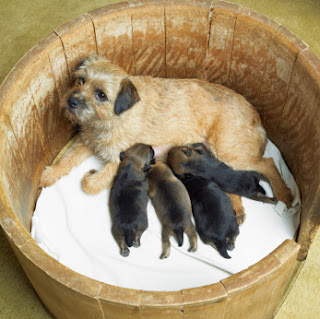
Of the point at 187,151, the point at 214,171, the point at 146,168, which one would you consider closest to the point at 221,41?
the point at 187,151

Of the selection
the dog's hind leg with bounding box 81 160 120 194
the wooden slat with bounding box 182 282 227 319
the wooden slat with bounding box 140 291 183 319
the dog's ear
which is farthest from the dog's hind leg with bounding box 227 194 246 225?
the wooden slat with bounding box 140 291 183 319

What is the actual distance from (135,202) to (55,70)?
1.08 meters

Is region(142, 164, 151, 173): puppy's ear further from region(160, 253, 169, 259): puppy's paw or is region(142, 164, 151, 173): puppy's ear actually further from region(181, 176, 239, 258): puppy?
region(160, 253, 169, 259): puppy's paw

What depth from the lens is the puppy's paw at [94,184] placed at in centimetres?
329

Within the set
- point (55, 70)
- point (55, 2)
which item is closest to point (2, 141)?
point (55, 70)

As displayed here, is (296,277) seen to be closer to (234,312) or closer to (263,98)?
(234,312)

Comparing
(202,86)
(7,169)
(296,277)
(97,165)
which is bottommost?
(296,277)

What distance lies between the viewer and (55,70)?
3203 millimetres

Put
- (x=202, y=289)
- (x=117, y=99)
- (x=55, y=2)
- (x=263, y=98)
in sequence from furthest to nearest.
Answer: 1. (x=55, y=2)
2. (x=263, y=98)
3. (x=117, y=99)
4. (x=202, y=289)

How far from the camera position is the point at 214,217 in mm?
2918

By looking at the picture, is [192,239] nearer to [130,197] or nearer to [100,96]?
[130,197]

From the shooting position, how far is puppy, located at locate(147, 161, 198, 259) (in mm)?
2939

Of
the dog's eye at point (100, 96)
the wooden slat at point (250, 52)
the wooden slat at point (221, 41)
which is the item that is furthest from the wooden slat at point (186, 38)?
the dog's eye at point (100, 96)

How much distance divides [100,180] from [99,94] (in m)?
0.65
